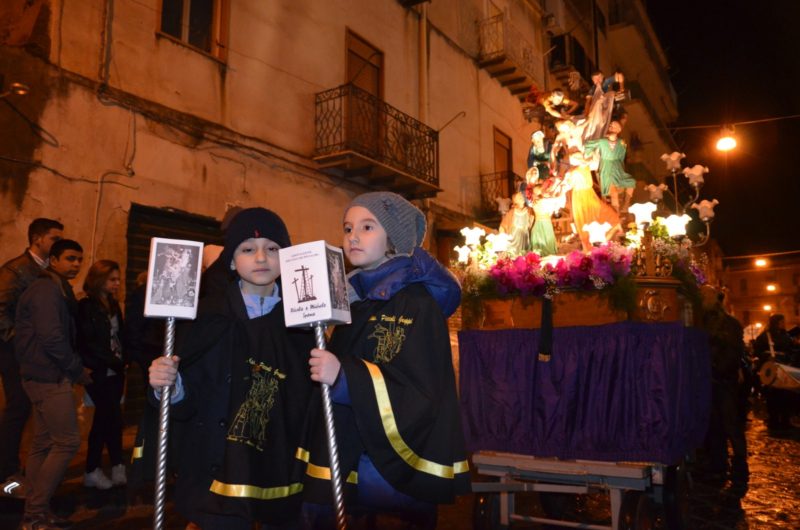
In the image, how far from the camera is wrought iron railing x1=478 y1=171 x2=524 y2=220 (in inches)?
666

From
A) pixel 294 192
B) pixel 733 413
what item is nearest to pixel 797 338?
pixel 733 413

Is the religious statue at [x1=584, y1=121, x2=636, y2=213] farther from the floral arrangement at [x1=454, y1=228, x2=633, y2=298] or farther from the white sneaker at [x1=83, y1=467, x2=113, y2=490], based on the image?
the white sneaker at [x1=83, y1=467, x2=113, y2=490]

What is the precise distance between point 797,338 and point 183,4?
14.2 meters

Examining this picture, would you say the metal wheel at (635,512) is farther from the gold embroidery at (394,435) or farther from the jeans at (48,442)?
the jeans at (48,442)

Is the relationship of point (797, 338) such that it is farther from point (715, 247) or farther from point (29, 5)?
point (715, 247)

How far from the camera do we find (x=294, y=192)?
11078mm

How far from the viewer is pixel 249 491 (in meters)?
2.38

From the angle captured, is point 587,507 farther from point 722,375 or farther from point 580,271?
point 722,375

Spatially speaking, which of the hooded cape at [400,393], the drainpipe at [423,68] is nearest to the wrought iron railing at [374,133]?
the drainpipe at [423,68]

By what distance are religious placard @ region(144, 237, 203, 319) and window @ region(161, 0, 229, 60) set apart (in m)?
7.94

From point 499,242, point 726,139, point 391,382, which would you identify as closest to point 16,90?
point 499,242

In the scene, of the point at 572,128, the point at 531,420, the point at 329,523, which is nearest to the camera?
the point at 329,523

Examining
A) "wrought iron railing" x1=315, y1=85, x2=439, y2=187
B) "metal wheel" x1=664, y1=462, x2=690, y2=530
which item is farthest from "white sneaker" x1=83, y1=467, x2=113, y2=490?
"wrought iron railing" x1=315, y1=85, x2=439, y2=187

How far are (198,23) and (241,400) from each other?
8782 mm
